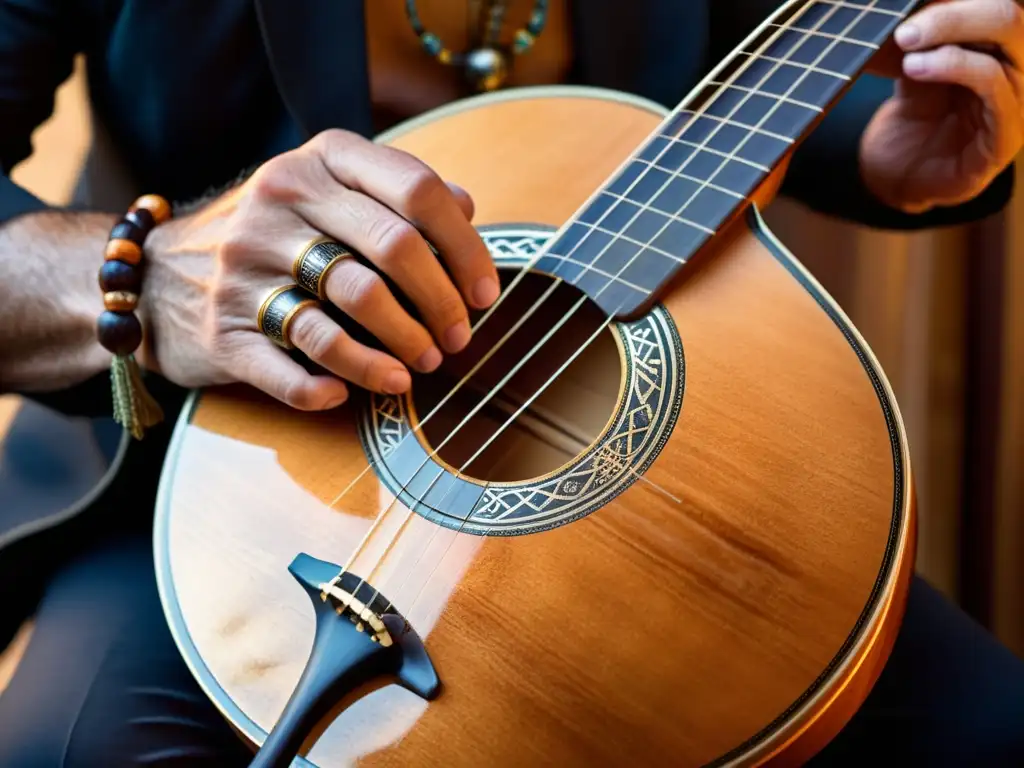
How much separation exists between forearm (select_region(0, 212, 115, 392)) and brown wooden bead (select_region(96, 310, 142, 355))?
Result: 7 cm

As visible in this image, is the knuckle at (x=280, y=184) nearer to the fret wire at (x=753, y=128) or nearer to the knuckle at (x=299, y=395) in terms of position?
the knuckle at (x=299, y=395)

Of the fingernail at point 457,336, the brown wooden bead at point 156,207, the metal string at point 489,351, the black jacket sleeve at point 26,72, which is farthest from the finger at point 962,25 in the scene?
the black jacket sleeve at point 26,72

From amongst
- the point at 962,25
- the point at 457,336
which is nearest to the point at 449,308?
the point at 457,336

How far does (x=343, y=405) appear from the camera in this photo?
0.61 meters

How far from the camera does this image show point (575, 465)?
21.0 inches

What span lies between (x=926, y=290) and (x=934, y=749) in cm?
91

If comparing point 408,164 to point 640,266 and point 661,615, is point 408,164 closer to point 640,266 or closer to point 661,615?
point 640,266

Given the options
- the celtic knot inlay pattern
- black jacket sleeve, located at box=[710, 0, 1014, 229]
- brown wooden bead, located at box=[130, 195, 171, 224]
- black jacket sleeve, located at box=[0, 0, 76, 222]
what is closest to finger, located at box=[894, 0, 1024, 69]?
black jacket sleeve, located at box=[710, 0, 1014, 229]

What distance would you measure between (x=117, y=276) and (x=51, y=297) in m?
0.12

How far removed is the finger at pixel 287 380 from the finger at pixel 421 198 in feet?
0.39

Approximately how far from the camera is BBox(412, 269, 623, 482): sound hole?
621 mm

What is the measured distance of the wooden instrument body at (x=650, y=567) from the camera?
45cm

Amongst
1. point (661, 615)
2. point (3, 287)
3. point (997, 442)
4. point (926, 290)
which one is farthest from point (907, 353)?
point (3, 287)

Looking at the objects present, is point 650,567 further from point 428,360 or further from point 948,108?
point 948,108
